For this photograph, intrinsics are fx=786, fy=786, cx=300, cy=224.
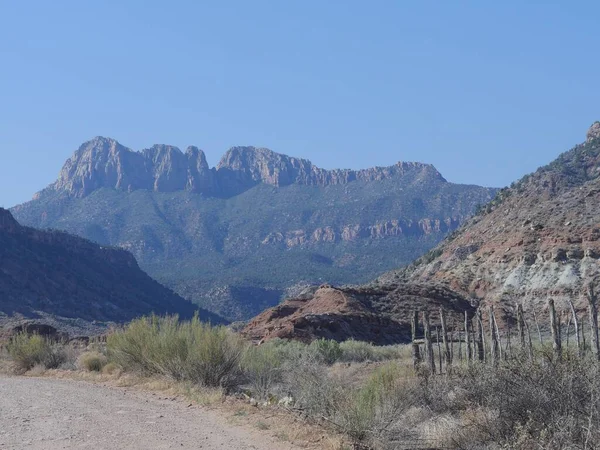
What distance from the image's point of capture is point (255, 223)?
16488cm

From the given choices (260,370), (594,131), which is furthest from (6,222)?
(260,370)

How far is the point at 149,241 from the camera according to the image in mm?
151125

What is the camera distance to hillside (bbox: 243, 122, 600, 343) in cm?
4622

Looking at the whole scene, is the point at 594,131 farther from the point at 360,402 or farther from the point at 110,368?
the point at 360,402

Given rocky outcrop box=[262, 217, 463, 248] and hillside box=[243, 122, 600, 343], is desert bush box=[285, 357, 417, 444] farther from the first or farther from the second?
rocky outcrop box=[262, 217, 463, 248]

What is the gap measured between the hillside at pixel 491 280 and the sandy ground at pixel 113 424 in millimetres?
25745

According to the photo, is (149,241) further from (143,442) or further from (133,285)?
(143,442)

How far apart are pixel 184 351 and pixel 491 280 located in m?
40.3

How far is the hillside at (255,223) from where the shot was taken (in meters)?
125

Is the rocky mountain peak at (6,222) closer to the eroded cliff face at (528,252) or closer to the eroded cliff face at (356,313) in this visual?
the eroded cliff face at (356,313)

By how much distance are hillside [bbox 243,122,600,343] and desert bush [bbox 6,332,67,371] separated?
54.9 ft

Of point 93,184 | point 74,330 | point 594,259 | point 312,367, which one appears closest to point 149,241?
point 93,184

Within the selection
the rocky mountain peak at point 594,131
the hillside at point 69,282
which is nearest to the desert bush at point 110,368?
the hillside at point 69,282

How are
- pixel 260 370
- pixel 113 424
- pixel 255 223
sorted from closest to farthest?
pixel 113 424, pixel 260 370, pixel 255 223
